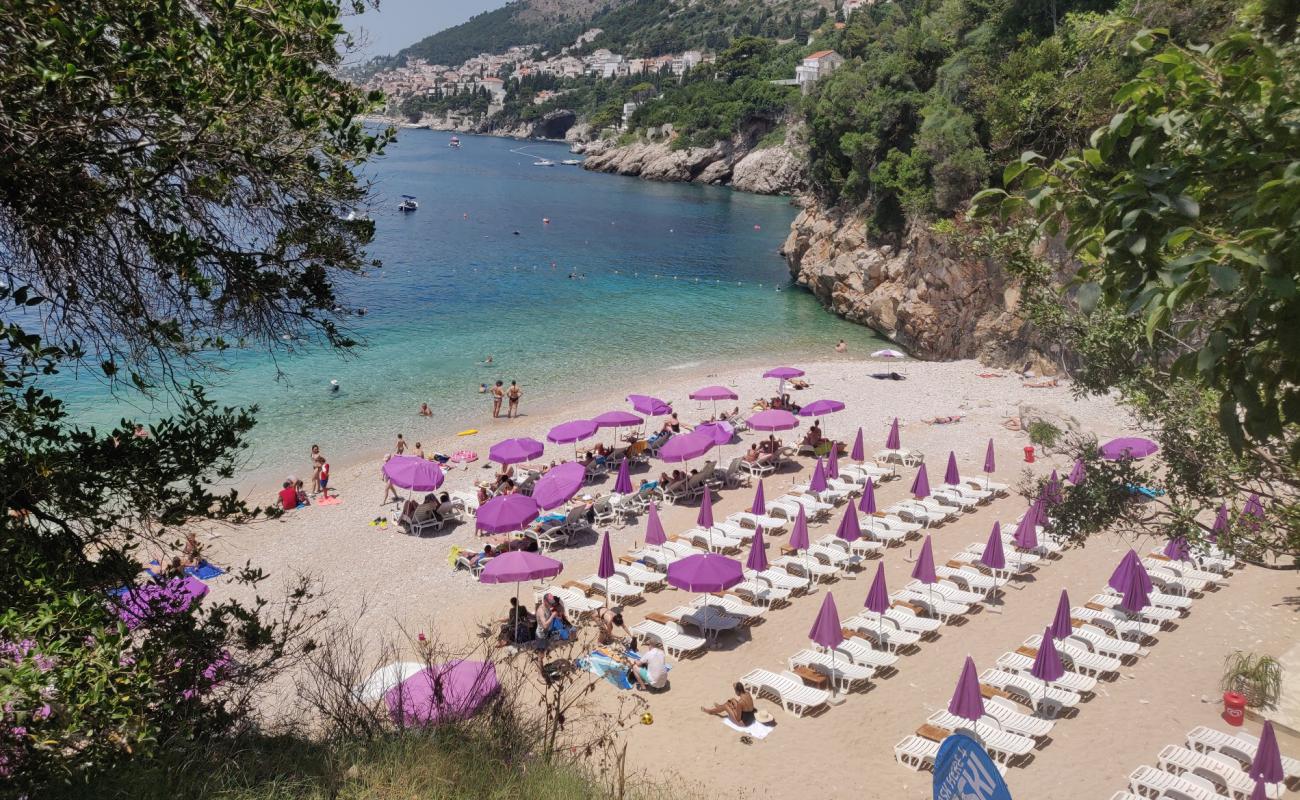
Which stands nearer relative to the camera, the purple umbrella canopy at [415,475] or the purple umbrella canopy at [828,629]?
the purple umbrella canopy at [828,629]

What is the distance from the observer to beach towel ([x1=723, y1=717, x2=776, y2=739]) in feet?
34.8

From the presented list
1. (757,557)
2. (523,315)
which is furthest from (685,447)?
(523,315)

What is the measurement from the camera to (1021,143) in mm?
28172

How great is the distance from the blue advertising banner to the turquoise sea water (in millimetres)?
6749

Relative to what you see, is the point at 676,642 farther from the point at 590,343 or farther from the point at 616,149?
the point at 616,149

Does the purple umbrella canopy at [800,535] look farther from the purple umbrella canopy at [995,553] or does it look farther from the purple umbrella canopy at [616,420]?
the purple umbrella canopy at [616,420]

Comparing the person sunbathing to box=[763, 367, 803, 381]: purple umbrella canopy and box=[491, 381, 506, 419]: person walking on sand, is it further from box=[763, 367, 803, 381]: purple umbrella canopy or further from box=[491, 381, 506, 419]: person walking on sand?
box=[491, 381, 506, 419]: person walking on sand

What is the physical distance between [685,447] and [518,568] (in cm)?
661

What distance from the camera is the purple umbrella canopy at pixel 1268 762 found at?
8750 mm

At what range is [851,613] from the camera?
13.6 m

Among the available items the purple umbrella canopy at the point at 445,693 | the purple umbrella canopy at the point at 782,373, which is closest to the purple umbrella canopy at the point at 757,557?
the purple umbrella canopy at the point at 445,693

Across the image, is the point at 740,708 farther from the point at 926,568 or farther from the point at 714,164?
the point at 714,164

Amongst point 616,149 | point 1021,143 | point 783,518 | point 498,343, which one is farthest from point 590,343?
point 616,149

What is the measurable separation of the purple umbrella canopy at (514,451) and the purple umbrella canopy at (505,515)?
3.77 meters
